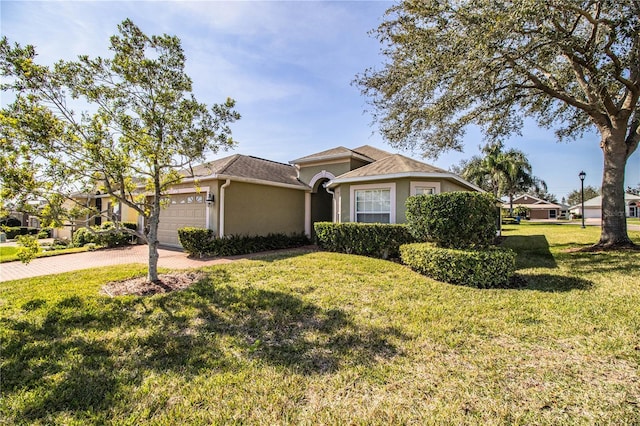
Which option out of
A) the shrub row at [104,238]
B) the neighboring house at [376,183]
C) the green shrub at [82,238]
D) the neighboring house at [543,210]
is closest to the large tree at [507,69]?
the neighboring house at [376,183]

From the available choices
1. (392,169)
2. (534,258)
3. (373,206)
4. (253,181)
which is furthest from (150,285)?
(534,258)

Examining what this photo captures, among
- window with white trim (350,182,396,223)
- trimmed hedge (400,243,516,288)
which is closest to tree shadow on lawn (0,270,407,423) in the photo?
trimmed hedge (400,243,516,288)

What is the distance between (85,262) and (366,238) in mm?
10343

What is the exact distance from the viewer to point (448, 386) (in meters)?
3.07

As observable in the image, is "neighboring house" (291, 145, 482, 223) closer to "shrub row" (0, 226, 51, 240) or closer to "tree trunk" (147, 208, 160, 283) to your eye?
"tree trunk" (147, 208, 160, 283)

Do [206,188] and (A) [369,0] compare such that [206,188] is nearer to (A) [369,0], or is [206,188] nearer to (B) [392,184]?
(B) [392,184]

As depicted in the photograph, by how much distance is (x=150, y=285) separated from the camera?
22.4 feet

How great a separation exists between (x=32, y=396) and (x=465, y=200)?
828 centimetres

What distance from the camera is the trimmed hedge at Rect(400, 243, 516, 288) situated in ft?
22.7

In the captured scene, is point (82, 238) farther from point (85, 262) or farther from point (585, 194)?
point (585, 194)

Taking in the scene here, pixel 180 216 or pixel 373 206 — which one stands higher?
pixel 373 206

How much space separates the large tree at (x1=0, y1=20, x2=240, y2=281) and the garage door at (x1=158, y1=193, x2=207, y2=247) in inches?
250

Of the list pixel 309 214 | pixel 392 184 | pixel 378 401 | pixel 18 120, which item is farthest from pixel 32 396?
pixel 309 214

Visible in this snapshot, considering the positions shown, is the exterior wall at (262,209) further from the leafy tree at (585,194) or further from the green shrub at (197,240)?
the leafy tree at (585,194)
